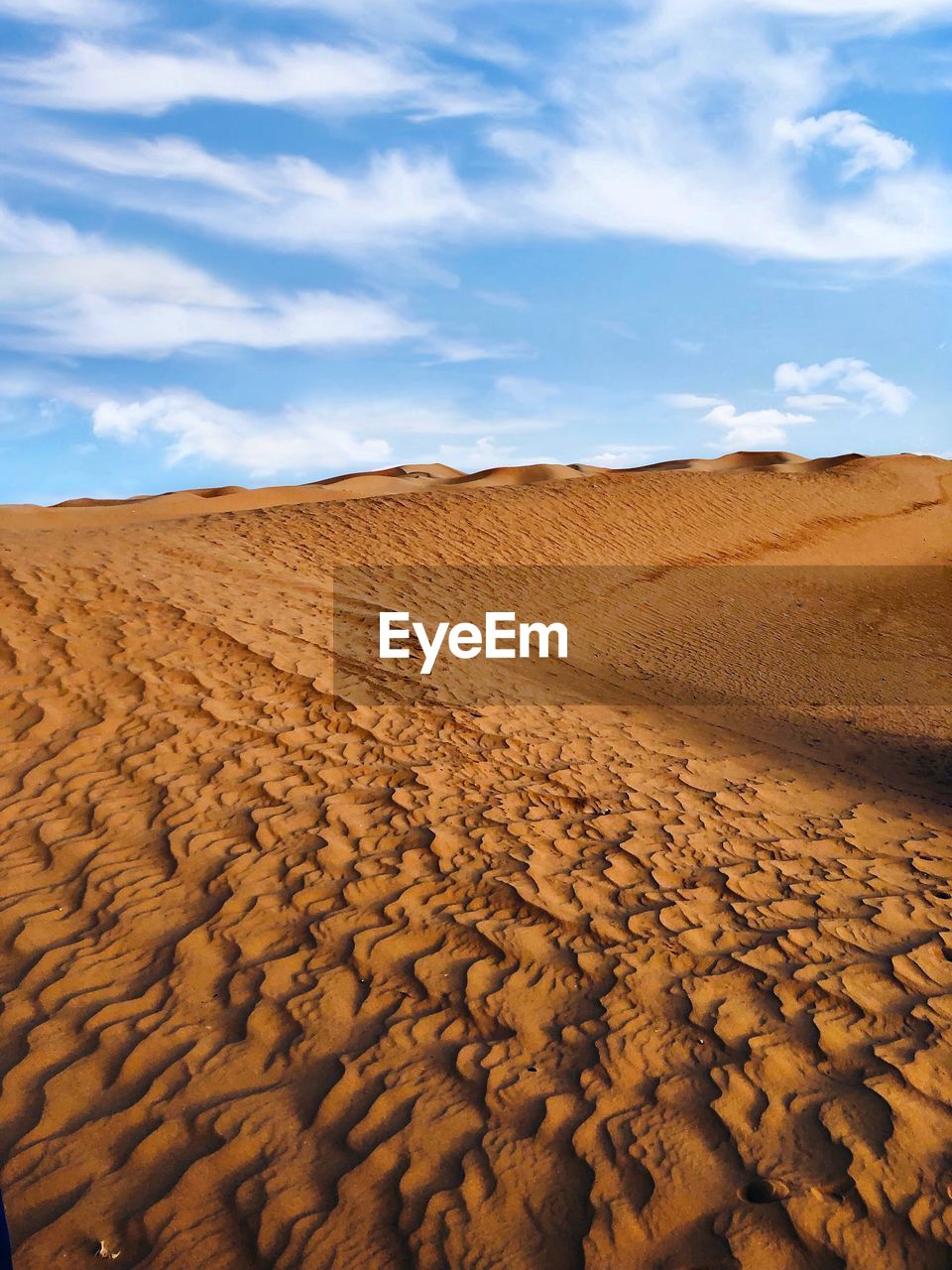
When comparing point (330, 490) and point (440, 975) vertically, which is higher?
point (330, 490)

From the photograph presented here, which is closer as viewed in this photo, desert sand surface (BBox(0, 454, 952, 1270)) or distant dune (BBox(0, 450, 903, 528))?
desert sand surface (BBox(0, 454, 952, 1270))

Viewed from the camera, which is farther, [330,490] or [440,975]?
[330,490]

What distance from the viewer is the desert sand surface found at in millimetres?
3043

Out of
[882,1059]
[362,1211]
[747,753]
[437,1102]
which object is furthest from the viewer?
[747,753]

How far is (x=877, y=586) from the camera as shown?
17.7 m

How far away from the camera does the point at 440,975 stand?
4.35 meters

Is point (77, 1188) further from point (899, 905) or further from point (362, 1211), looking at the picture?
point (899, 905)

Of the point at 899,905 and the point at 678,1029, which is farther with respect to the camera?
the point at 899,905

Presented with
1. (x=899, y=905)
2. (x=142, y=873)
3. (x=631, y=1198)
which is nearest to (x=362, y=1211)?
(x=631, y=1198)

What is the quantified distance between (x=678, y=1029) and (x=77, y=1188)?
2.28 metres

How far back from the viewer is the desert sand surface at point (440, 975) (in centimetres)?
304

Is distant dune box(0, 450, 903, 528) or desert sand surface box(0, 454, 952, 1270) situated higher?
distant dune box(0, 450, 903, 528)

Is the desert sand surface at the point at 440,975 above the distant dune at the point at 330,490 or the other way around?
the other way around

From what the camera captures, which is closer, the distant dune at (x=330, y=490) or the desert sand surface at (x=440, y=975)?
the desert sand surface at (x=440, y=975)
